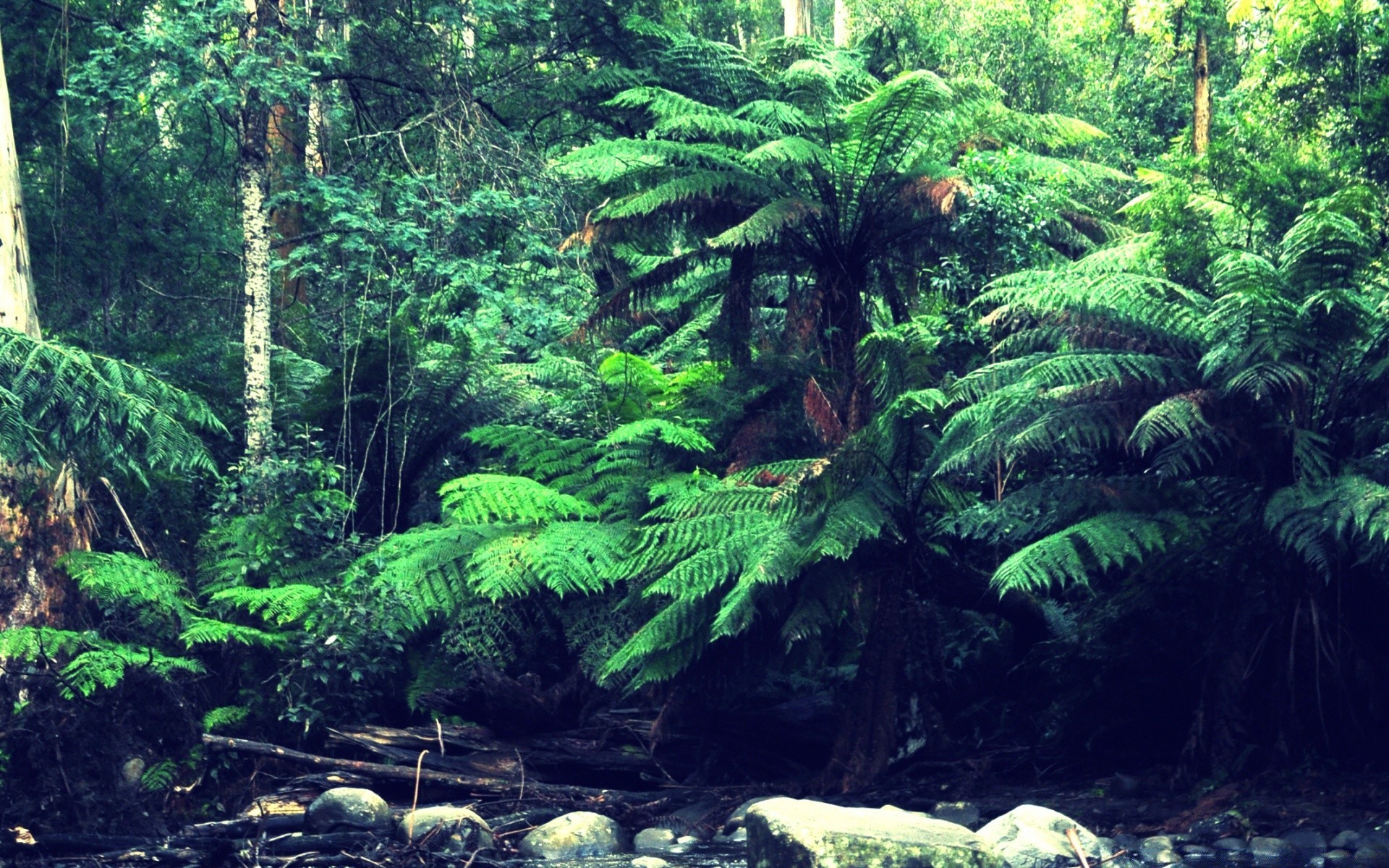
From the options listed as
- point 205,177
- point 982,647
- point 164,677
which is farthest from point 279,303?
point 982,647

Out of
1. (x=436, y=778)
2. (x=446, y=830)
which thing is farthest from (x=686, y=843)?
(x=436, y=778)

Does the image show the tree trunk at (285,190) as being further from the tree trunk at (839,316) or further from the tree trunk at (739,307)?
the tree trunk at (839,316)

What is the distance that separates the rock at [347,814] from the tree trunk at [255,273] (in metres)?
2.89

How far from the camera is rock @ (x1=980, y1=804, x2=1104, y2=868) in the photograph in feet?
17.6

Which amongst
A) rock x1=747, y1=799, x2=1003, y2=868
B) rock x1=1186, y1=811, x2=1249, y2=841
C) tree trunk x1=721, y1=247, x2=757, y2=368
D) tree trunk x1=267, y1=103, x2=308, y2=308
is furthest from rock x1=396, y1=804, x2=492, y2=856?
tree trunk x1=267, y1=103, x2=308, y2=308

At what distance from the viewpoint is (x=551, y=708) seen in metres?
7.75

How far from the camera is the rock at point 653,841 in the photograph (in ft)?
20.5

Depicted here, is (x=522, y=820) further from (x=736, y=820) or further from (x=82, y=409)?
(x=82, y=409)

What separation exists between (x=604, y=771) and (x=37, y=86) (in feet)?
23.8

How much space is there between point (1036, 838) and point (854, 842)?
3.95ft

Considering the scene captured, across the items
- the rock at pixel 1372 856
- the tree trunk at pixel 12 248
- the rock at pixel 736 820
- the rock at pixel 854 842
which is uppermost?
the tree trunk at pixel 12 248

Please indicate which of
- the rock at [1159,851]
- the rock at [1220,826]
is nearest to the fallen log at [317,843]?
the rock at [1159,851]

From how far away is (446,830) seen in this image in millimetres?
6023

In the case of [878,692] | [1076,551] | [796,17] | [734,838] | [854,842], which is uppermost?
[796,17]
